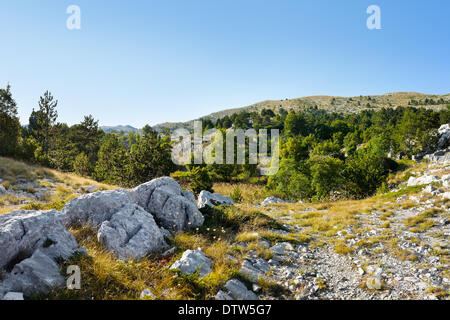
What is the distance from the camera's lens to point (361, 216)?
10.8 meters

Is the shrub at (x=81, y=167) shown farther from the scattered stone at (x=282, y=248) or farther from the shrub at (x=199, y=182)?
the scattered stone at (x=282, y=248)

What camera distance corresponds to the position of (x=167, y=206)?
817cm

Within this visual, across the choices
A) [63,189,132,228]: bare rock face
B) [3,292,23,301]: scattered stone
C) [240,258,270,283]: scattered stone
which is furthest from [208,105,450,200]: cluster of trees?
[3,292,23,301]: scattered stone

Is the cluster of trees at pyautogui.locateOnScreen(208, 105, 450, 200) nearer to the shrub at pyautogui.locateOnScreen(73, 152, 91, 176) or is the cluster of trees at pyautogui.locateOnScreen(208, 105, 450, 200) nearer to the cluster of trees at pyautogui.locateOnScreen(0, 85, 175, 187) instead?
the cluster of trees at pyautogui.locateOnScreen(0, 85, 175, 187)

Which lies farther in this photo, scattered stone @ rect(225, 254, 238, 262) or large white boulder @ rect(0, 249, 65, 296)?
scattered stone @ rect(225, 254, 238, 262)

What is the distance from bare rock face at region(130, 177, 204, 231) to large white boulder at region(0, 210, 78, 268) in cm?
315

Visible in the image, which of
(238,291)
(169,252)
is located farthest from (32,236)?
(238,291)

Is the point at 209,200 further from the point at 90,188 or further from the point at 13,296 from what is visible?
the point at 90,188

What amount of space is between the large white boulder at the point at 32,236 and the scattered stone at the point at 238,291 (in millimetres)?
3389

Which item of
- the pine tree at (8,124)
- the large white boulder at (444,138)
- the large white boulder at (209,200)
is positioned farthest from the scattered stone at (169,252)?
the large white boulder at (444,138)

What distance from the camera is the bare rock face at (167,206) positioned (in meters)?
7.92

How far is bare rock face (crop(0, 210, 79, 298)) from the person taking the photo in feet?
12.2

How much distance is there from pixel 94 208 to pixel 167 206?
7.75ft
